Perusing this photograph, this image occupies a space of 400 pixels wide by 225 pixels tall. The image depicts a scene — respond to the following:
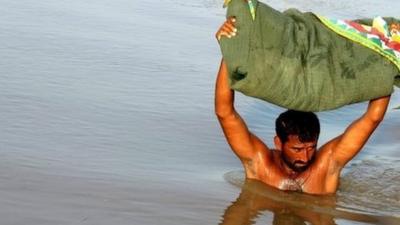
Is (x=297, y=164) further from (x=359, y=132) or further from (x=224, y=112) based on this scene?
(x=224, y=112)

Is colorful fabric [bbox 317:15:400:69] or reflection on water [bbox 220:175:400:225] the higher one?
colorful fabric [bbox 317:15:400:69]

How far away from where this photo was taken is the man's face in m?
4.29

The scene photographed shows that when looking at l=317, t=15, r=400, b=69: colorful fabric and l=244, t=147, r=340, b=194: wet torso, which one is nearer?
l=317, t=15, r=400, b=69: colorful fabric

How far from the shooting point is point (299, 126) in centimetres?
428

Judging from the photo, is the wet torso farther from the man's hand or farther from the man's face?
the man's hand

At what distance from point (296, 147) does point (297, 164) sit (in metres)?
0.14

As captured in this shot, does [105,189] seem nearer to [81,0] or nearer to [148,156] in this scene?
[148,156]

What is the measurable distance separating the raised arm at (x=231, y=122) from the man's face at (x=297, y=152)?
0.17 metres

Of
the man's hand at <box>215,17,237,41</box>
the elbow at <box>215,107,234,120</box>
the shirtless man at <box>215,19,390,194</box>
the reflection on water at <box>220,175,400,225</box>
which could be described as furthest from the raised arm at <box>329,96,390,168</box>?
the man's hand at <box>215,17,237,41</box>

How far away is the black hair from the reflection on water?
313 millimetres

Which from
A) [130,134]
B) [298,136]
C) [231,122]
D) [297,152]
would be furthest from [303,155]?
[130,134]

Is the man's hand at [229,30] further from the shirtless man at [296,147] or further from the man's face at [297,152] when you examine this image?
the man's face at [297,152]

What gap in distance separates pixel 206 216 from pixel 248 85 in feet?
2.02

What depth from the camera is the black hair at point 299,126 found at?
4.25m
